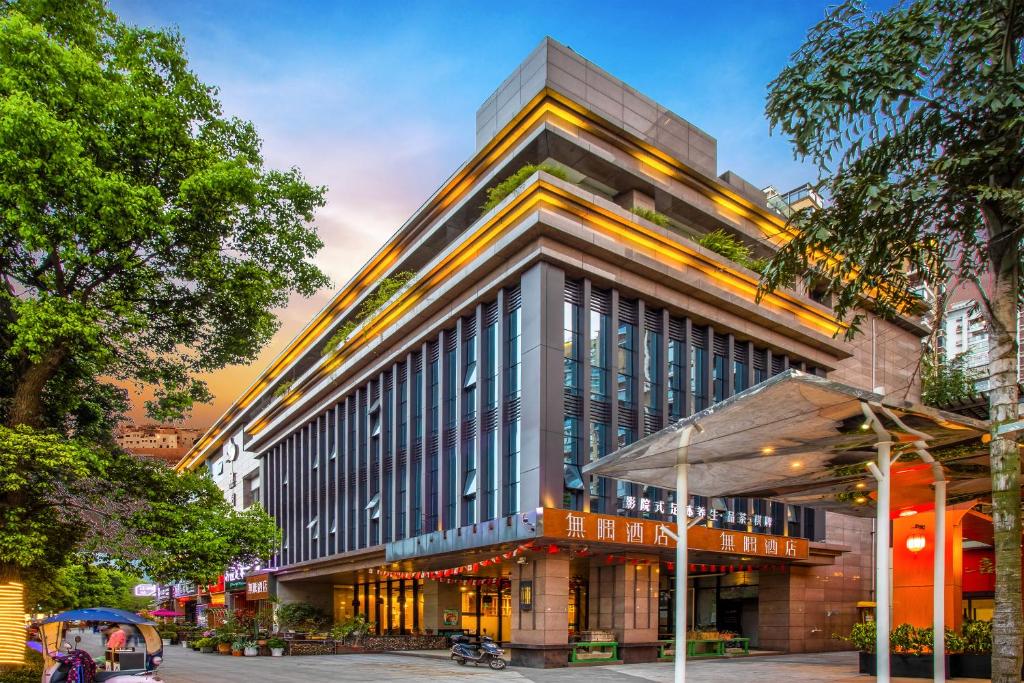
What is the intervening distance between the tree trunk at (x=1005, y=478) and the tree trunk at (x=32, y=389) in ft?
59.1

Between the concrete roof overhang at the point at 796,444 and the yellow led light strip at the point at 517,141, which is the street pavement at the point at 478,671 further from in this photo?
the yellow led light strip at the point at 517,141

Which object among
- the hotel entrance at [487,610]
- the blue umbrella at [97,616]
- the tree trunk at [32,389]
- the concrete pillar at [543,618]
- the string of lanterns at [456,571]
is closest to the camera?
the tree trunk at [32,389]

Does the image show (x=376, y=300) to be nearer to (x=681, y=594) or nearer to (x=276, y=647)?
(x=276, y=647)

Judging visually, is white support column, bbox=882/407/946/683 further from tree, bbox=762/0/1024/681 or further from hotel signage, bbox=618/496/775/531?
hotel signage, bbox=618/496/775/531

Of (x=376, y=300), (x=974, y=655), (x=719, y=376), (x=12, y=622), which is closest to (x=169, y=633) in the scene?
(x=376, y=300)

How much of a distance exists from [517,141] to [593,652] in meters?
19.9

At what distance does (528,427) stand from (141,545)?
551 inches

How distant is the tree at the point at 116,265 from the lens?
15.3 metres

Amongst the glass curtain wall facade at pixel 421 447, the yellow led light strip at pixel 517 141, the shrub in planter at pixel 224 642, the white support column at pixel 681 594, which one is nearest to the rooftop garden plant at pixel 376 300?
the yellow led light strip at pixel 517 141

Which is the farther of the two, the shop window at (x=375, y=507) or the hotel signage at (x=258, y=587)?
the hotel signage at (x=258, y=587)

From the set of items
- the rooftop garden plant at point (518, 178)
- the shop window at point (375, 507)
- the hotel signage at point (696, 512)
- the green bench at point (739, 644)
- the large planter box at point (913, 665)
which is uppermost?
the rooftop garden plant at point (518, 178)

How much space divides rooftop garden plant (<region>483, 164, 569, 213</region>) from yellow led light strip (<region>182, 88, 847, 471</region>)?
1.95 meters

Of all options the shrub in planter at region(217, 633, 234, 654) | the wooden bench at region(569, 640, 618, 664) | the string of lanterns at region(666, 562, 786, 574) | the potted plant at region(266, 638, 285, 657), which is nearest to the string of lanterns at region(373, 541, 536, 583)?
the wooden bench at region(569, 640, 618, 664)

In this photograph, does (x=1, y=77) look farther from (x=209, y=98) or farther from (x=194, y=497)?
(x=194, y=497)
